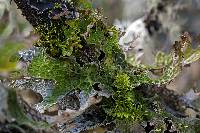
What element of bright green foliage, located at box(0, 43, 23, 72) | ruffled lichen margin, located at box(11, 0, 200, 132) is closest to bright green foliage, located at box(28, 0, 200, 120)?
ruffled lichen margin, located at box(11, 0, 200, 132)

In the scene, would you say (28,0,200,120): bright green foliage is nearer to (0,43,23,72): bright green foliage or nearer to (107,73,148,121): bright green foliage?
(107,73,148,121): bright green foliage

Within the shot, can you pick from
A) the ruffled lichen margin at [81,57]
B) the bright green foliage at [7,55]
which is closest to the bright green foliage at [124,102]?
the ruffled lichen margin at [81,57]

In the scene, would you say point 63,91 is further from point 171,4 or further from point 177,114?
point 171,4

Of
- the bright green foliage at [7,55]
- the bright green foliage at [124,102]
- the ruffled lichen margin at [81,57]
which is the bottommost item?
the bright green foliage at [7,55]

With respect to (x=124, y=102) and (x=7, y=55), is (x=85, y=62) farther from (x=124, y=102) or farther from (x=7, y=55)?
(x=7, y=55)

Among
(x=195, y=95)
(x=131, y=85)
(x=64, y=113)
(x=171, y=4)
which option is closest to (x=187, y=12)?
(x=171, y=4)

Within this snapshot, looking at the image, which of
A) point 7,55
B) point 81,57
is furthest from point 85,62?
point 7,55

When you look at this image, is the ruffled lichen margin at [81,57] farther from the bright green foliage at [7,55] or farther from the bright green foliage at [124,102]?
the bright green foliage at [7,55]
